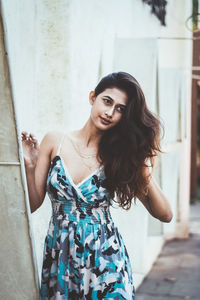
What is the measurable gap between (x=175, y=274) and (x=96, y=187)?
3.88 m

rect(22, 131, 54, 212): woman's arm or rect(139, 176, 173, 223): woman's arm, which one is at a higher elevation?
rect(22, 131, 54, 212): woman's arm

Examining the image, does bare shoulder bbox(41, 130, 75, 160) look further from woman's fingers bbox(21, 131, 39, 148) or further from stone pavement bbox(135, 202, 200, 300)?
stone pavement bbox(135, 202, 200, 300)

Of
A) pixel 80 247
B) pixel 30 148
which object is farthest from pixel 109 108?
pixel 80 247

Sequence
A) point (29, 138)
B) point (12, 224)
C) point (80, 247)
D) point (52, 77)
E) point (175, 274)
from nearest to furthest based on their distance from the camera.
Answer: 1. point (12, 224)
2. point (80, 247)
3. point (29, 138)
4. point (52, 77)
5. point (175, 274)

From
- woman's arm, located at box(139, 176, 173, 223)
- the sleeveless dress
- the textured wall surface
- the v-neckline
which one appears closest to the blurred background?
the textured wall surface

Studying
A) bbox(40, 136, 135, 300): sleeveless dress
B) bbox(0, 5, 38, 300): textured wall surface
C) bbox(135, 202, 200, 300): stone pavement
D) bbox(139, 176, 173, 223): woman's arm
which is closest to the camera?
bbox(0, 5, 38, 300): textured wall surface

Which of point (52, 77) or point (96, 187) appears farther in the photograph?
point (52, 77)

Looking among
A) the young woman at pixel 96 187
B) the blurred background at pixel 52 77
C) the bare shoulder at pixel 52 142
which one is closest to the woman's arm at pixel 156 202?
the young woman at pixel 96 187

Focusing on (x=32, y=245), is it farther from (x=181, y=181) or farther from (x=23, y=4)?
(x=181, y=181)

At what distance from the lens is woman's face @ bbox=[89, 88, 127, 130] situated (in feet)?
6.84

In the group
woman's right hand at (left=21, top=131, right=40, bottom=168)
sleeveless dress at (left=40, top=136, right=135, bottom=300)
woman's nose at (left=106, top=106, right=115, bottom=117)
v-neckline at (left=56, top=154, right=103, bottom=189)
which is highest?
woman's nose at (left=106, top=106, right=115, bottom=117)

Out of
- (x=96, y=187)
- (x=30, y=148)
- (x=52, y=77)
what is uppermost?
(x=52, y=77)

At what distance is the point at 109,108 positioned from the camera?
6.87ft

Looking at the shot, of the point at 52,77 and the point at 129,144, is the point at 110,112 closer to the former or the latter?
the point at 129,144
